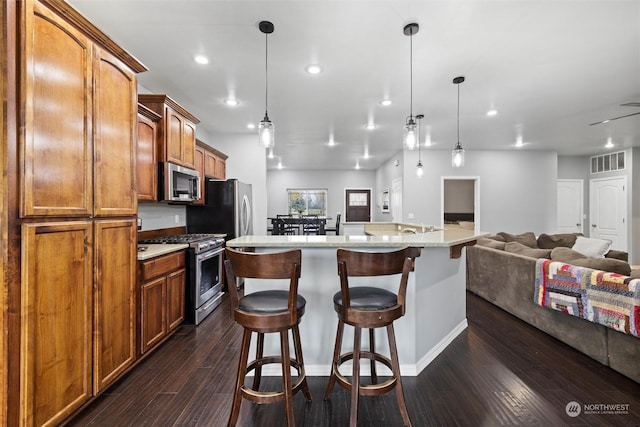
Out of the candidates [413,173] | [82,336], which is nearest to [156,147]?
[82,336]

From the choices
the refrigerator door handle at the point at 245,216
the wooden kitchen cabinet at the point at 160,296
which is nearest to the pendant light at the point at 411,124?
the wooden kitchen cabinet at the point at 160,296

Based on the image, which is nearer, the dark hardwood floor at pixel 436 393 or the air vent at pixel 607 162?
the dark hardwood floor at pixel 436 393

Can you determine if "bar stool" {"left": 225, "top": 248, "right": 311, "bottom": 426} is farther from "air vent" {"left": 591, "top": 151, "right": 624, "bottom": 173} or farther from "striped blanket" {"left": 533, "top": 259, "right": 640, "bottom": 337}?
"air vent" {"left": 591, "top": 151, "right": 624, "bottom": 173}

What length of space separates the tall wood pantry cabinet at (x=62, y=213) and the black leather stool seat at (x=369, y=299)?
152cm

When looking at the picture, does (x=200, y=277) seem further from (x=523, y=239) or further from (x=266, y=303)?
(x=523, y=239)

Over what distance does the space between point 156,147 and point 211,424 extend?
2597 millimetres

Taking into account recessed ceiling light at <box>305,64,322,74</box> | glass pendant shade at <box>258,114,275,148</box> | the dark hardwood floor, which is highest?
recessed ceiling light at <box>305,64,322,74</box>

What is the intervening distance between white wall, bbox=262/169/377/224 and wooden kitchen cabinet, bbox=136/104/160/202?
6801 millimetres

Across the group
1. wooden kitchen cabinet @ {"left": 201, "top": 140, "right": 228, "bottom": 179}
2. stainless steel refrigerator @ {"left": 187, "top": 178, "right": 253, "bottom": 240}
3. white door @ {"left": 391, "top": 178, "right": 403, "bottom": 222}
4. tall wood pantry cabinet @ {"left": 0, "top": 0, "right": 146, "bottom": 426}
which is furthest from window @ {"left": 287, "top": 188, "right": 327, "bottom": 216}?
tall wood pantry cabinet @ {"left": 0, "top": 0, "right": 146, "bottom": 426}

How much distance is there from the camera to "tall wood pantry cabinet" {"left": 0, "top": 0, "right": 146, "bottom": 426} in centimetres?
135

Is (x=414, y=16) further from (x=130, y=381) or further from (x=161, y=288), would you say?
(x=130, y=381)

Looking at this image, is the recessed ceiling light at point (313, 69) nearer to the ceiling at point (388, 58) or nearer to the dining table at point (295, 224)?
the ceiling at point (388, 58)

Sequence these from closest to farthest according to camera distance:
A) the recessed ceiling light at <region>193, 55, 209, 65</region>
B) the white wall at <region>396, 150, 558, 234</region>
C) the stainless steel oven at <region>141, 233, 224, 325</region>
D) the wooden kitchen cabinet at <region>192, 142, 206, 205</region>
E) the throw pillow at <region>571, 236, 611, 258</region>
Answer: the recessed ceiling light at <region>193, 55, 209, 65</region>
the stainless steel oven at <region>141, 233, 224, 325</region>
the throw pillow at <region>571, 236, 611, 258</region>
the wooden kitchen cabinet at <region>192, 142, 206, 205</region>
the white wall at <region>396, 150, 558, 234</region>

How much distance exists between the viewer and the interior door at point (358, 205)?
33.3 feet
